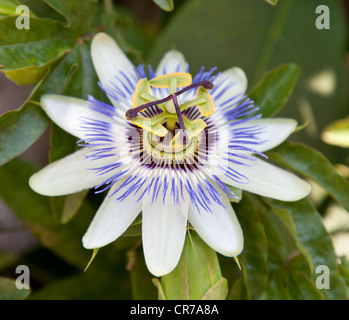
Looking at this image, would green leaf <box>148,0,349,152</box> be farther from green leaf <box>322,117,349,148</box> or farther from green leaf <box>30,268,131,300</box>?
green leaf <box>30,268,131,300</box>

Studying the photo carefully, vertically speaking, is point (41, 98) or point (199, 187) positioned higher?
point (41, 98)

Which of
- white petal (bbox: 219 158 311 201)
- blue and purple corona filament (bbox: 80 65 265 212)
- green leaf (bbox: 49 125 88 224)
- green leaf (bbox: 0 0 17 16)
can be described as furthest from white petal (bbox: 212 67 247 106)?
green leaf (bbox: 0 0 17 16)

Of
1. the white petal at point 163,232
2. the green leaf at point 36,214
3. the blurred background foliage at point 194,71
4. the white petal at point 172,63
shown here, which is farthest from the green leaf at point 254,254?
the green leaf at point 36,214

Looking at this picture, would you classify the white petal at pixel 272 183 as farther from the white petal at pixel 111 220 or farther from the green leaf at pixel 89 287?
the green leaf at pixel 89 287

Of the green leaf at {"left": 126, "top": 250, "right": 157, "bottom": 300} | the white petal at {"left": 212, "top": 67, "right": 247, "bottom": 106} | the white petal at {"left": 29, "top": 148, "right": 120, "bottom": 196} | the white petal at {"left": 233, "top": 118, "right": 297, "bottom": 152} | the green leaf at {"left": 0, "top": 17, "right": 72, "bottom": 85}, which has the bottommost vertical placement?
the green leaf at {"left": 126, "top": 250, "right": 157, "bottom": 300}

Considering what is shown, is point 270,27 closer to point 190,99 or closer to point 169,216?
point 190,99

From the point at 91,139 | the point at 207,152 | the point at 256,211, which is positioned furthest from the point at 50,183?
the point at 256,211
